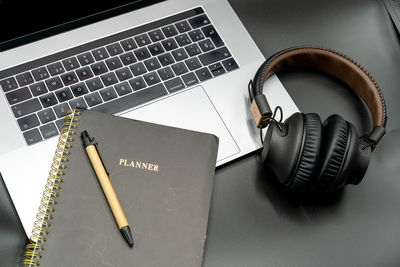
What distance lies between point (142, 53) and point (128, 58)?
0.03 metres

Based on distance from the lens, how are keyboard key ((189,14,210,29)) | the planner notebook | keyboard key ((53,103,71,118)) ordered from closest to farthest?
the planner notebook → keyboard key ((53,103,71,118)) → keyboard key ((189,14,210,29))

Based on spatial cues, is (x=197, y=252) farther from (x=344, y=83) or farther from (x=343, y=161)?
(x=344, y=83)

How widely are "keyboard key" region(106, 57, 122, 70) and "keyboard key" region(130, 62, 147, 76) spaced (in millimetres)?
24

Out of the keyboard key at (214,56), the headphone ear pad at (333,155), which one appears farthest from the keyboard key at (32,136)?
the headphone ear pad at (333,155)

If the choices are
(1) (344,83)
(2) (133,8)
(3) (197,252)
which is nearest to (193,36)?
(2) (133,8)

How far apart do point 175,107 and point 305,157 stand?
0.25 metres

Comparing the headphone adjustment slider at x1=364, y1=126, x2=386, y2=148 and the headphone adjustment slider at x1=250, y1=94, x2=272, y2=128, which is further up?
the headphone adjustment slider at x1=250, y1=94, x2=272, y2=128

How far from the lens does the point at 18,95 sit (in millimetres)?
713

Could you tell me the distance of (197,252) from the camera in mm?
618

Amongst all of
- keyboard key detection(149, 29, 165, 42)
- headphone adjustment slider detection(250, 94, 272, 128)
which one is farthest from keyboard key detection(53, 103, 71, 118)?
headphone adjustment slider detection(250, 94, 272, 128)

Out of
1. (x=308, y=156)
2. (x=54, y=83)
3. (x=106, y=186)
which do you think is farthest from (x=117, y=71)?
(x=308, y=156)

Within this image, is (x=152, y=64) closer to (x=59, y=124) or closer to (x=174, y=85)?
(x=174, y=85)

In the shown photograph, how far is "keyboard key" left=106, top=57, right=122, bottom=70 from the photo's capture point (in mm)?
752

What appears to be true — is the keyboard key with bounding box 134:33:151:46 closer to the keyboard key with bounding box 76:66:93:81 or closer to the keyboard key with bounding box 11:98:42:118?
the keyboard key with bounding box 76:66:93:81
